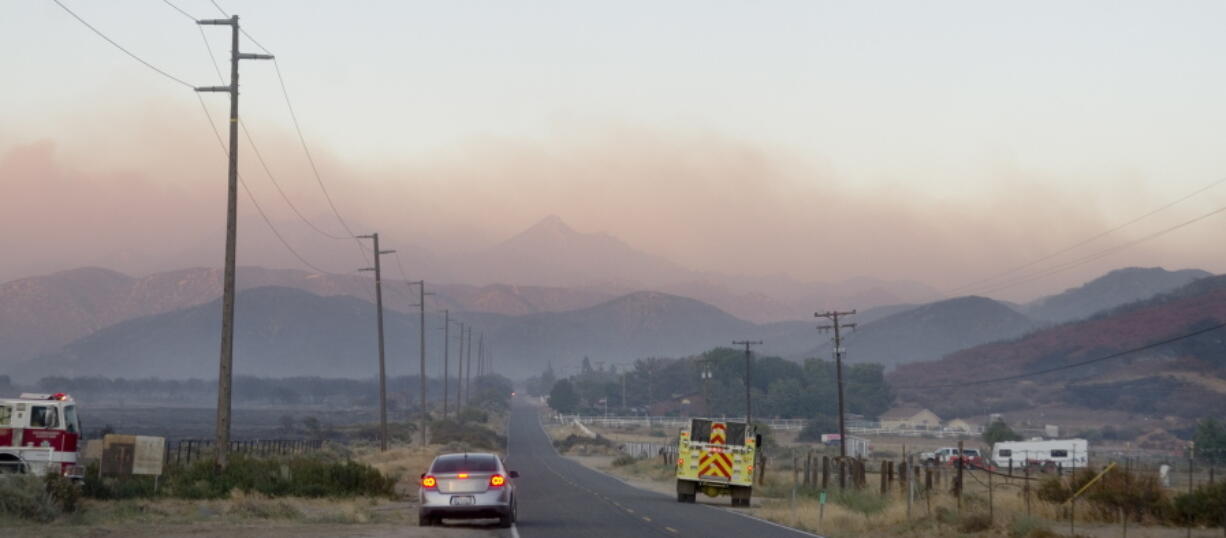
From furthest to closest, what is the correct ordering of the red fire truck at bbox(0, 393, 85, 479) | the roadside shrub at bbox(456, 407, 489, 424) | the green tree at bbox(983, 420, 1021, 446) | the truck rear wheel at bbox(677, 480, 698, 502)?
the roadside shrub at bbox(456, 407, 489, 424)
the green tree at bbox(983, 420, 1021, 446)
the truck rear wheel at bbox(677, 480, 698, 502)
the red fire truck at bbox(0, 393, 85, 479)

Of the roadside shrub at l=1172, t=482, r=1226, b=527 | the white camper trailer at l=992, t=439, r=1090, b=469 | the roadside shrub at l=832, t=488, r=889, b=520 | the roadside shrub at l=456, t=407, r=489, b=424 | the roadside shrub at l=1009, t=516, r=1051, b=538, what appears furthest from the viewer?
the roadside shrub at l=456, t=407, r=489, b=424

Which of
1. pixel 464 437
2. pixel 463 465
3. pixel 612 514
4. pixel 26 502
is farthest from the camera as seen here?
pixel 464 437

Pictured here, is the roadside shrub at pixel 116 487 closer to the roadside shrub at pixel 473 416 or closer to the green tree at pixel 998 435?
the green tree at pixel 998 435

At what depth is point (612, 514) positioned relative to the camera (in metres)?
37.5

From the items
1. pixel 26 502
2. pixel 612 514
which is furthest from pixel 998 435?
pixel 26 502

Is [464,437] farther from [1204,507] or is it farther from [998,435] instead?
[1204,507]

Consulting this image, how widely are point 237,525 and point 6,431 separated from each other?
1141 centimetres

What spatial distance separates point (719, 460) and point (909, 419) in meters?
134

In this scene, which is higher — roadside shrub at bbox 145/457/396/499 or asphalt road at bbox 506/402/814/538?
roadside shrub at bbox 145/457/396/499

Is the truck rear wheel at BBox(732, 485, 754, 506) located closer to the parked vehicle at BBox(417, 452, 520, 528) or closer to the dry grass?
the dry grass

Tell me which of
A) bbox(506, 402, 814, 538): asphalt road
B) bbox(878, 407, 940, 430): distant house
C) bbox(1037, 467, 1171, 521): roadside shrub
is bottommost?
bbox(506, 402, 814, 538): asphalt road

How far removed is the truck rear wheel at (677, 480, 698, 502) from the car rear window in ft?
59.1

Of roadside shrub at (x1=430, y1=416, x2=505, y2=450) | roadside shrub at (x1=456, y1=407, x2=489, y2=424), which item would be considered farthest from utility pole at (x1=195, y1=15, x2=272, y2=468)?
roadside shrub at (x1=456, y1=407, x2=489, y2=424)

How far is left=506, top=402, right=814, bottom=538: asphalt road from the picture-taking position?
30562 millimetres
